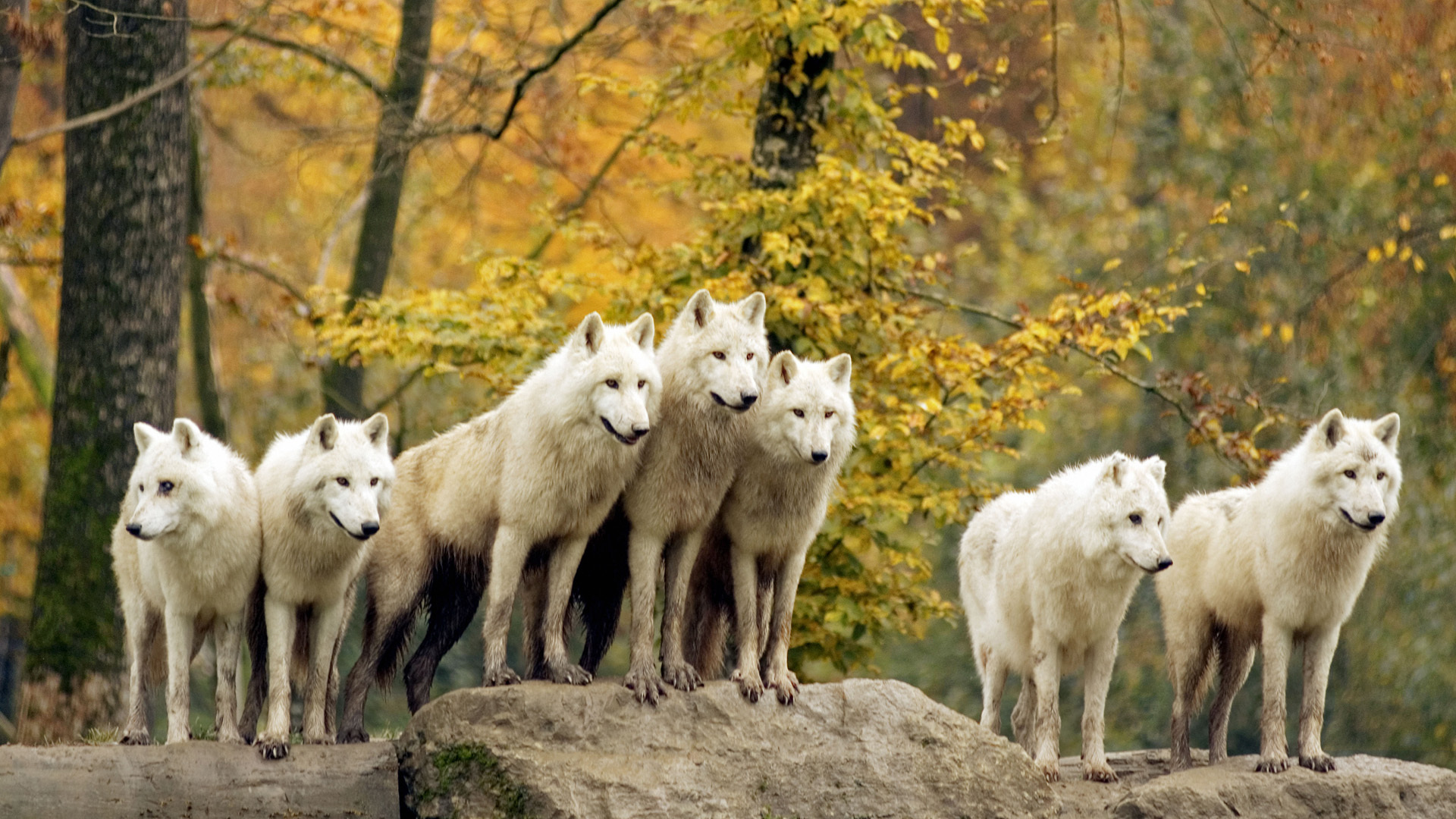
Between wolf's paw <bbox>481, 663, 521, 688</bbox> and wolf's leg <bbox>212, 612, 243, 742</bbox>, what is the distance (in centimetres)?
141

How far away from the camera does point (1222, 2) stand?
19.4 metres

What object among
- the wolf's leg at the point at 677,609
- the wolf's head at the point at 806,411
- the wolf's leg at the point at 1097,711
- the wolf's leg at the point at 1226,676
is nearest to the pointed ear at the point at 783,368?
the wolf's head at the point at 806,411

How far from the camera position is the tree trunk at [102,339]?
Result: 10.1 m

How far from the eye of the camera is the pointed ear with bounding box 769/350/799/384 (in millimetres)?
7316

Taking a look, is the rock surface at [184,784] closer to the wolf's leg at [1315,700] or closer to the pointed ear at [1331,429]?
the wolf's leg at [1315,700]

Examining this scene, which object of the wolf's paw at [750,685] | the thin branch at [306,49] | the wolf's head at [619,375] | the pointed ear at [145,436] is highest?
the thin branch at [306,49]

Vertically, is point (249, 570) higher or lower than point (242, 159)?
lower

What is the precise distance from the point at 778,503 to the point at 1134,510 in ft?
6.19

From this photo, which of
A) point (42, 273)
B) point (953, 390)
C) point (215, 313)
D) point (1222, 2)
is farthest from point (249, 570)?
point (1222, 2)

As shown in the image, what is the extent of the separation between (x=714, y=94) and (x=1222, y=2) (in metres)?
10.8

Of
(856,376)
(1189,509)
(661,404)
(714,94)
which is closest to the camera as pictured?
(661,404)

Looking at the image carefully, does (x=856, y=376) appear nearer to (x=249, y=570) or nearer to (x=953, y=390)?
(x=953, y=390)

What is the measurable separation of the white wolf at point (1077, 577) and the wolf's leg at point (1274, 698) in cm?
83

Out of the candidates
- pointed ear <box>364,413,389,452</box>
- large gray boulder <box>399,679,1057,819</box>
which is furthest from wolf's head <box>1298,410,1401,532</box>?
pointed ear <box>364,413,389,452</box>
